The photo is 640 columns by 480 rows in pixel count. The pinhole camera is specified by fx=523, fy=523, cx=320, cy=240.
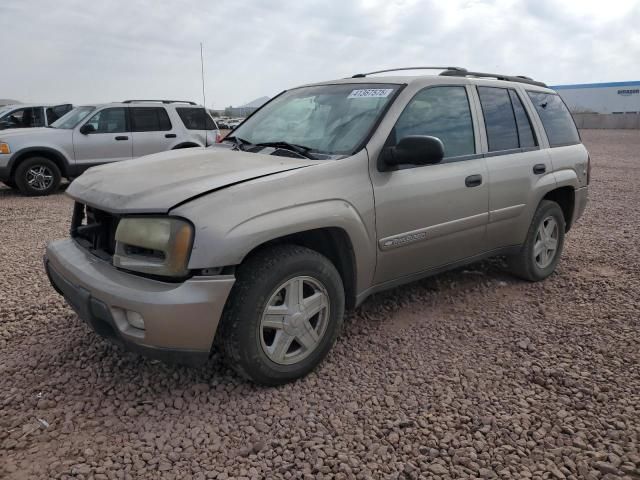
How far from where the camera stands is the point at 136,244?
2.59 metres

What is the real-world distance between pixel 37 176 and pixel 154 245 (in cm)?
833

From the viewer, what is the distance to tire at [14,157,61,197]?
369 inches

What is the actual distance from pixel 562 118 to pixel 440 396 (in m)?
3.26

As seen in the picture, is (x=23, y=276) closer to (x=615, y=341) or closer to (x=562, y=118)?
(x=615, y=341)

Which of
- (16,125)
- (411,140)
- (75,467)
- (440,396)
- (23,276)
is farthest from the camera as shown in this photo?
(16,125)

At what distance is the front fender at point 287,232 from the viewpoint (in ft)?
8.09

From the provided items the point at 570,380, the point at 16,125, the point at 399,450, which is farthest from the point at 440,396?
the point at 16,125

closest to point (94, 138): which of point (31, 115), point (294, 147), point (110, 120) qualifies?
point (110, 120)

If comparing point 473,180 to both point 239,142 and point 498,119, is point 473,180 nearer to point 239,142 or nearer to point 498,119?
point 498,119

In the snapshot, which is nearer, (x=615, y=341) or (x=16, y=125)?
(x=615, y=341)

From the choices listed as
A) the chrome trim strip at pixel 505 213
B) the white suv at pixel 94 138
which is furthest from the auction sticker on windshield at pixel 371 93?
the white suv at pixel 94 138

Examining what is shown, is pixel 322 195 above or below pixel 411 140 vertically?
below

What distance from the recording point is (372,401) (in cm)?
280

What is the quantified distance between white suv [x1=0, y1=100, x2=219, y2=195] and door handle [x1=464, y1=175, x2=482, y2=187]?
767 centimetres
